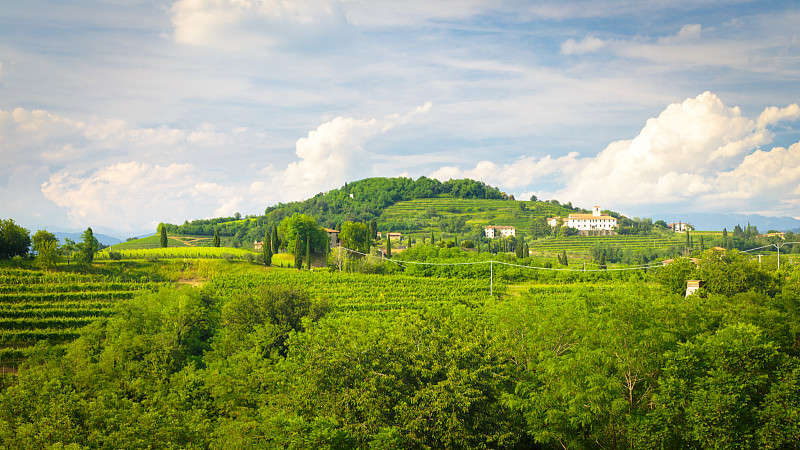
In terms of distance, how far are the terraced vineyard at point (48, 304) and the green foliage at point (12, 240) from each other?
16.9ft

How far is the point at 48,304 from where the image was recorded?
1754 inches

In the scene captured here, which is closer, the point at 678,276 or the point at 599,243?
the point at 678,276

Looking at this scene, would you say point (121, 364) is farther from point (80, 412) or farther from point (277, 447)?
point (277, 447)

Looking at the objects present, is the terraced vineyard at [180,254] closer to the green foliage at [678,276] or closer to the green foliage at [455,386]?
the green foliage at [455,386]

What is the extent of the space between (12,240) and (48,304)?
43.8ft

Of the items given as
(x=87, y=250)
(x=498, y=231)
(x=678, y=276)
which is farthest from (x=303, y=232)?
(x=498, y=231)

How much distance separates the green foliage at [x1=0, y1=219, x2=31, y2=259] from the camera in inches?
2061

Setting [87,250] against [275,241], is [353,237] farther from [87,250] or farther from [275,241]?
[87,250]

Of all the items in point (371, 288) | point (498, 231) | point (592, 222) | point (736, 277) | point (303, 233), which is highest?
point (592, 222)

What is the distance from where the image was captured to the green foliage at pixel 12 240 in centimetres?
5234

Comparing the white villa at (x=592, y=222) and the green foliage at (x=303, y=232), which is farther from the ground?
the white villa at (x=592, y=222)

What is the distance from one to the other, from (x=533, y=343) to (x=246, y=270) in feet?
142

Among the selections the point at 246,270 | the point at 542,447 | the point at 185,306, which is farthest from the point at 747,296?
the point at 246,270

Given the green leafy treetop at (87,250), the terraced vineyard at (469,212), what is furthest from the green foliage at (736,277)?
the terraced vineyard at (469,212)
